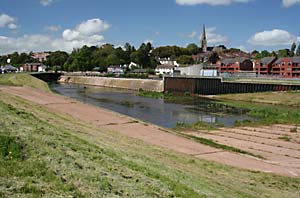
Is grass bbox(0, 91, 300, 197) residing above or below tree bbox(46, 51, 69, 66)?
below

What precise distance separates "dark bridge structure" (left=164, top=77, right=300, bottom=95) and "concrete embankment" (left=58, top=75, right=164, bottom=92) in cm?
417

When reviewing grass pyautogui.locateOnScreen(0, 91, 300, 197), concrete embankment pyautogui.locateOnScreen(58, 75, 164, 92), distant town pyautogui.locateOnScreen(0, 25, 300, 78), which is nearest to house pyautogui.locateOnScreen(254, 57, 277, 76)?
distant town pyautogui.locateOnScreen(0, 25, 300, 78)

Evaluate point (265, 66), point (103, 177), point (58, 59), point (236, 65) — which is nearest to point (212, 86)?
point (265, 66)

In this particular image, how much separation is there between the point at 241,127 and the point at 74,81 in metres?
109

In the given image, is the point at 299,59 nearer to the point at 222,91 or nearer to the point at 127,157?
the point at 222,91

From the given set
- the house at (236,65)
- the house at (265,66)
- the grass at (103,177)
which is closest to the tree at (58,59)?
the house at (236,65)

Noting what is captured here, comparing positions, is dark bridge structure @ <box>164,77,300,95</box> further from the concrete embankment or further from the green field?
the green field

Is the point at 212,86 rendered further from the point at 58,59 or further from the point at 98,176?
the point at 58,59

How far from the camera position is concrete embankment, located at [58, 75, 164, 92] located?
302ft

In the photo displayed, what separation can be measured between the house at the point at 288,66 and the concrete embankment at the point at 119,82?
39.6 m

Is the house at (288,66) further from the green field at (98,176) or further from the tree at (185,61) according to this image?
the green field at (98,176)

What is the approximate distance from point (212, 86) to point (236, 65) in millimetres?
49052

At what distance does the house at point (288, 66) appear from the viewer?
104 m

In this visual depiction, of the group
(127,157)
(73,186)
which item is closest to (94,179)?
(73,186)
